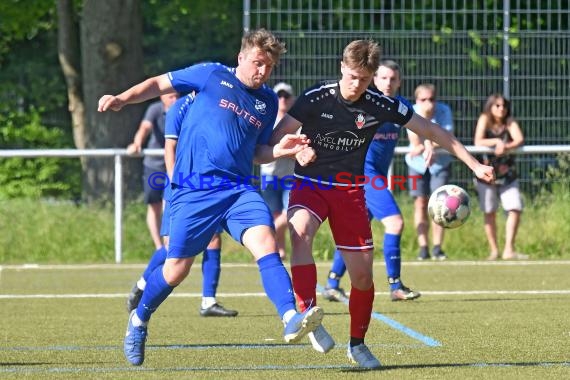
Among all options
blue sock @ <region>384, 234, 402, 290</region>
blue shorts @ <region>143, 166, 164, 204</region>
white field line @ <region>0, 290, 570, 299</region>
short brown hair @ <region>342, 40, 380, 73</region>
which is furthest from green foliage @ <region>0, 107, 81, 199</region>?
short brown hair @ <region>342, 40, 380, 73</region>

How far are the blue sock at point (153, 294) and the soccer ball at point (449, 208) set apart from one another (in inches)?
107

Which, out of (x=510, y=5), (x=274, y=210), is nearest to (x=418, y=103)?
(x=274, y=210)

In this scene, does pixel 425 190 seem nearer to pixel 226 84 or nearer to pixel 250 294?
pixel 250 294

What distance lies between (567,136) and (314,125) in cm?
1067

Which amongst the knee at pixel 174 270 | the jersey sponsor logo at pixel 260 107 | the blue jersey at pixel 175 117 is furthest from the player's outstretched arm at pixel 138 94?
the blue jersey at pixel 175 117

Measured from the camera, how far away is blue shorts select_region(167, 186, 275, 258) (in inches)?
305

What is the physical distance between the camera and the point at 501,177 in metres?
16.3

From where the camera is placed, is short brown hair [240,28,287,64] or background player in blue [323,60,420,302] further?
background player in blue [323,60,420,302]

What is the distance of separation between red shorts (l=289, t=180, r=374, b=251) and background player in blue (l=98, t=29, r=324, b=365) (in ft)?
1.43

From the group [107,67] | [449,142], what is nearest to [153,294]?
[449,142]

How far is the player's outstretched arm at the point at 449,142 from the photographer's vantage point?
314 inches

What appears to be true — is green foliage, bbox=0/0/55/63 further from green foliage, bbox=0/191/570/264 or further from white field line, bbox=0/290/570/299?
white field line, bbox=0/290/570/299

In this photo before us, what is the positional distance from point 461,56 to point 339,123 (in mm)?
10580

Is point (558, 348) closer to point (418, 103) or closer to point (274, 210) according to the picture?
point (418, 103)
